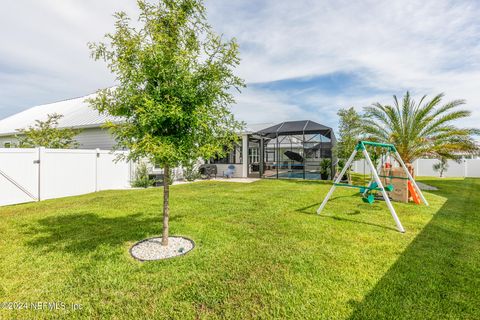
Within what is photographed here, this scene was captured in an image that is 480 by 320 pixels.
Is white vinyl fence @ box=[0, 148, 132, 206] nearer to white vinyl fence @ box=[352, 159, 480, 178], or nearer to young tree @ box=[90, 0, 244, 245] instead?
young tree @ box=[90, 0, 244, 245]

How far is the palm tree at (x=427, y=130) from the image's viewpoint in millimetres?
10562

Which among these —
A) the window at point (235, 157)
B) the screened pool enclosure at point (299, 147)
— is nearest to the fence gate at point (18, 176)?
the window at point (235, 157)

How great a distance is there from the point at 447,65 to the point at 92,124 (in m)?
18.2

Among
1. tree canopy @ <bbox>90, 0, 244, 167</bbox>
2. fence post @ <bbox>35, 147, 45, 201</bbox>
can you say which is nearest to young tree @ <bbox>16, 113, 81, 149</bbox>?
fence post @ <bbox>35, 147, 45, 201</bbox>

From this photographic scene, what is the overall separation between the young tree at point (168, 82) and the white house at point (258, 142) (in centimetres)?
939

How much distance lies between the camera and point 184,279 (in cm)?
286

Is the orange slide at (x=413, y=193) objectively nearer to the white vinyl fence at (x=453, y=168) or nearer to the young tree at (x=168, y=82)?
the young tree at (x=168, y=82)

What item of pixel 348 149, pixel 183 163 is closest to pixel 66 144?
pixel 183 163

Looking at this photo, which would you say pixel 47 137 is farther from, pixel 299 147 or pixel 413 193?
pixel 413 193

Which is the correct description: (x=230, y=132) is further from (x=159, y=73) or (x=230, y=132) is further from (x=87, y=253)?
(x=87, y=253)

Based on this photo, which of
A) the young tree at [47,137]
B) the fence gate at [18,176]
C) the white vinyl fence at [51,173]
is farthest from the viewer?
the young tree at [47,137]

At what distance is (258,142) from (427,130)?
9.92 meters

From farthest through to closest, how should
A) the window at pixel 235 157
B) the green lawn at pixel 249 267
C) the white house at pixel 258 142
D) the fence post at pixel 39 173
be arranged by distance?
the window at pixel 235 157 < the white house at pixel 258 142 < the fence post at pixel 39 173 < the green lawn at pixel 249 267

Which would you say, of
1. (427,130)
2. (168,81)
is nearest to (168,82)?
(168,81)
